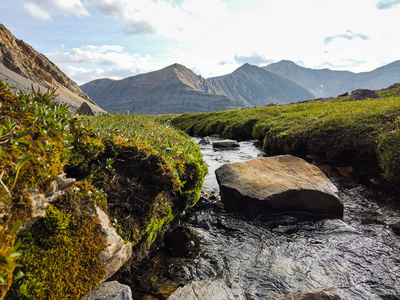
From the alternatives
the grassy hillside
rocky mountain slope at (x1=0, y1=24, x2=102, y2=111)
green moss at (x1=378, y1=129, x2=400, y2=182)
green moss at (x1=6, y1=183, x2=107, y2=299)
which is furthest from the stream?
rocky mountain slope at (x1=0, y1=24, x2=102, y2=111)

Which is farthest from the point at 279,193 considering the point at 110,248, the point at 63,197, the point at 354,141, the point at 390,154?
the point at 63,197

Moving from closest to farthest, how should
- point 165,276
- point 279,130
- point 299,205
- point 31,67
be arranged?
point 165,276
point 299,205
point 279,130
point 31,67

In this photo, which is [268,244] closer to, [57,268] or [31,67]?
[57,268]

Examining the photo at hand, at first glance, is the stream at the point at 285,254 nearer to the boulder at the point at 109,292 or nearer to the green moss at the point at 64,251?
the boulder at the point at 109,292

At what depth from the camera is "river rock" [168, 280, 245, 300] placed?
4465mm

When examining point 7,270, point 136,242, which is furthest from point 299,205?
point 7,270

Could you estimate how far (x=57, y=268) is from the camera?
3459 millimetres

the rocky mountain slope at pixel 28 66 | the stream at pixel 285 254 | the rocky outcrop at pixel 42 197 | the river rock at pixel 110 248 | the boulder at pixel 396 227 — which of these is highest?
the rocky mountain slope at pixel 28 66

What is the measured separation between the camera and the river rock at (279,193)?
8.16 metres

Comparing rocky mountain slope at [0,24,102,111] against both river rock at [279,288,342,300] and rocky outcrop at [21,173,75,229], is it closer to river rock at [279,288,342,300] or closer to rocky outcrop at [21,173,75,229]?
rocky outcrop at [21,173,75,229]

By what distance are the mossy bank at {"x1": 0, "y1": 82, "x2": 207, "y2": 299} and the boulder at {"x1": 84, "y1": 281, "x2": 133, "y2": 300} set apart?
0.17 m

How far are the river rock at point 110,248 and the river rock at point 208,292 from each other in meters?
1.12

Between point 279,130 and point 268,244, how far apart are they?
12000 mm

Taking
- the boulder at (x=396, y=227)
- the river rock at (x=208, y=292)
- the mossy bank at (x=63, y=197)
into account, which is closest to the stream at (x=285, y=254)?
the boulder at (x=396, y=227)
